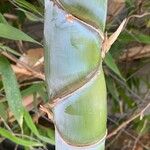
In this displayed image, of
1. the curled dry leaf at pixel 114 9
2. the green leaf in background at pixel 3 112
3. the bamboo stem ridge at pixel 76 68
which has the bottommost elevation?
the green leaf in background at pixel 3 112

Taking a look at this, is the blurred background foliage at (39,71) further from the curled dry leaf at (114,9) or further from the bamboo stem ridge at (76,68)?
the bamboo stem ridge at (76,68)

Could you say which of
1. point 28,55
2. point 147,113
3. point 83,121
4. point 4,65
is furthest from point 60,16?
point 147,113

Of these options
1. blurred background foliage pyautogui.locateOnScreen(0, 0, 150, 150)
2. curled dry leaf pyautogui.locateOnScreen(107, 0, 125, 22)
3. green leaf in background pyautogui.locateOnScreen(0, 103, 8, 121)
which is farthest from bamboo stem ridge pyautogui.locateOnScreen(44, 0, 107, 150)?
Result: curled dry leaf pyautogui.locateOnScreen(107, 0, 125, 22)

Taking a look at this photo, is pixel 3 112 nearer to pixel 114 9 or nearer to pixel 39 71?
pixel 39 71

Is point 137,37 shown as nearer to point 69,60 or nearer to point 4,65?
point 4,65

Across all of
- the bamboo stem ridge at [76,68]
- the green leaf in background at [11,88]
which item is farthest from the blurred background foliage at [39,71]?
the bamboo stem ridge at [76,68]

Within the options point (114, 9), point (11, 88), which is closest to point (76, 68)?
point (11, 88)
